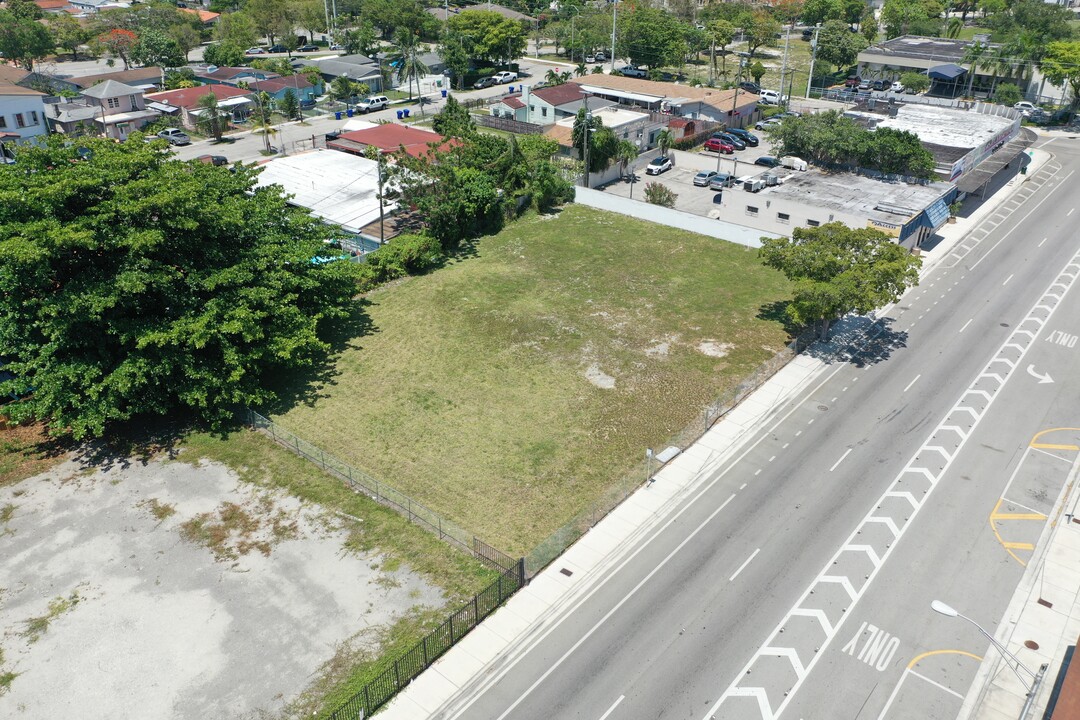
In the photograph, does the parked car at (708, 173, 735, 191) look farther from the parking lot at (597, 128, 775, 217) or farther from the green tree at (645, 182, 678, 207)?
the green tree at (645, 182, 678, 207)

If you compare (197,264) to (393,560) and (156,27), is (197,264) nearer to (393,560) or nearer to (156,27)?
(393,560)

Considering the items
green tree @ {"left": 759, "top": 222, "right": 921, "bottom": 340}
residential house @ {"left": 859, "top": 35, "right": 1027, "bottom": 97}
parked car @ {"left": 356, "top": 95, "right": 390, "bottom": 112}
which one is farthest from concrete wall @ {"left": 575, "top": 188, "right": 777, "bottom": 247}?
residential house @ {"left": 859, "top": 35, "right": 1027, "bottom": 97}

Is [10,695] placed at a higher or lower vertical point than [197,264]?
lower

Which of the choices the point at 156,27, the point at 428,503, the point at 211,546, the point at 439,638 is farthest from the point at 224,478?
the point at 156,27

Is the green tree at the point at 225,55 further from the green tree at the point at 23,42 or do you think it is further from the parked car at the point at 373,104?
the parked car at the point at 373,104

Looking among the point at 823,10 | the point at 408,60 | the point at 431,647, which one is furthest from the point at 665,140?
the point at 823,10

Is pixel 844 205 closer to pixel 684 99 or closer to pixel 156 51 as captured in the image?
pixel 684 99
